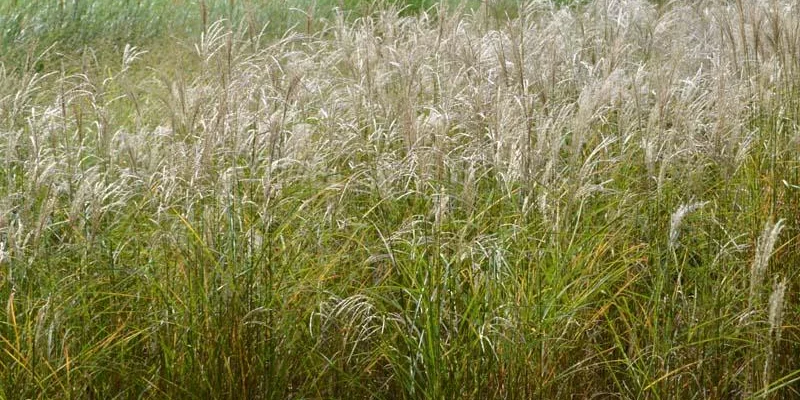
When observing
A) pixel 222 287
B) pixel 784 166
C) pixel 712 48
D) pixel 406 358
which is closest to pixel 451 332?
pixel 406 358

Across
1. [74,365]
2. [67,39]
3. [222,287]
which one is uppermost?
[222,287]

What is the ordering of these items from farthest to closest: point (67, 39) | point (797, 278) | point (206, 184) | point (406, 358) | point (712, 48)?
point (67, 39)
point (712, 48)
point (206, 184)
point (797, 278)
point (406, 358)

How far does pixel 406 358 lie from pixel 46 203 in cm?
92

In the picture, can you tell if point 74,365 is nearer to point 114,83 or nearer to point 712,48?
point 114,83

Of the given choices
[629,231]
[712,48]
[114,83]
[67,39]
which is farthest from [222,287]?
[67,39]

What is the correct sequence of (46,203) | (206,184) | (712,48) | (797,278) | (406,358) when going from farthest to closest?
1. (712,48)
2. (206,184)
3. (797,278)
4. (406,358)
5. (46,203)

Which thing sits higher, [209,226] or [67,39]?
[209,226]

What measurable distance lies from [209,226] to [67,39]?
4174 millimetres

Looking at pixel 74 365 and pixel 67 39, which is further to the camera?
pixel 67 39

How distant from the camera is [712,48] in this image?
17.5 ft

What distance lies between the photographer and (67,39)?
647 cm

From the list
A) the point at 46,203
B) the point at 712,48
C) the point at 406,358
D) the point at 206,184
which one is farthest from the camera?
the point at 712,48

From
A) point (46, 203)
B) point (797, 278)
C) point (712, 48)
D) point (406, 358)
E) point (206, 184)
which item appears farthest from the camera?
point (712, 48)

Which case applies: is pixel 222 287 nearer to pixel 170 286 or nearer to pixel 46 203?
pixel 170 286
